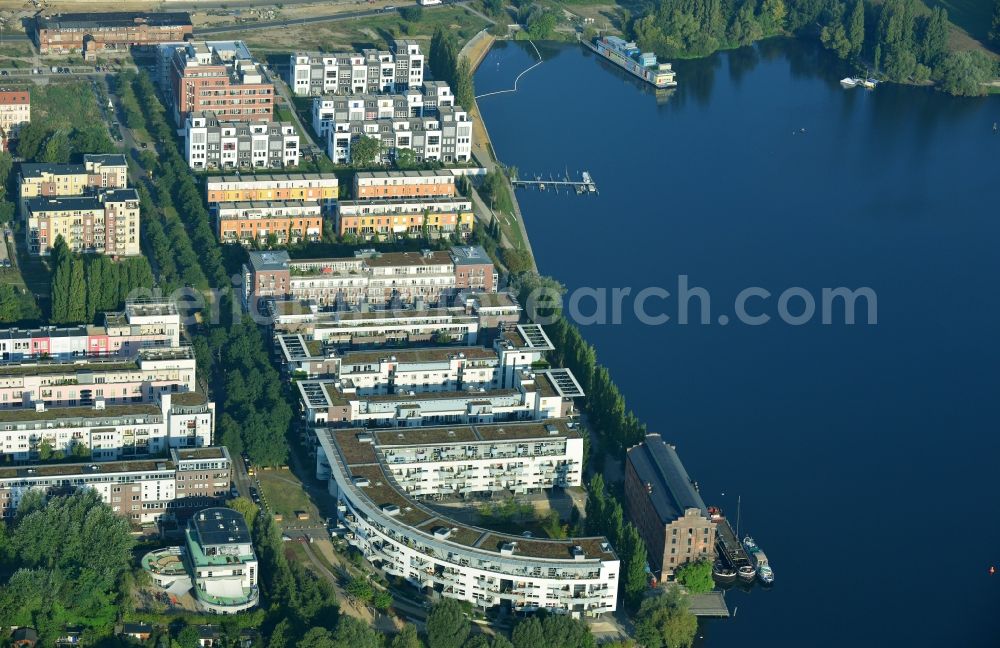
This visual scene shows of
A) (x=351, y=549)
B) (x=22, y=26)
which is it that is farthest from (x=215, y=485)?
(x=22, y=26)

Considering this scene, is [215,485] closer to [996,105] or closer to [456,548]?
[456,548]

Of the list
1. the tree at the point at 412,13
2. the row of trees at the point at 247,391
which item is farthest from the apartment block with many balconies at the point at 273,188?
the tree at the point at 412,13

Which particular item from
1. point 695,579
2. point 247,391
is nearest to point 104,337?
point 247,391

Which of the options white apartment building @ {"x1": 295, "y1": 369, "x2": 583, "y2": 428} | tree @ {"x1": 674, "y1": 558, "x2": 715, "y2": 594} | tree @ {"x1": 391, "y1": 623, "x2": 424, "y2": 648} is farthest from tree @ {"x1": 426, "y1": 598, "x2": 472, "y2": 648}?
white apartment building @ {"x1": 295, "y1": 369, "x2": 583, "y2": 428}

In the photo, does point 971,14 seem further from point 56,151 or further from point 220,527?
point 220,527

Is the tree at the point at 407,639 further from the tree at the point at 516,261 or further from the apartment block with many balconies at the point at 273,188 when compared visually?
the apartment block with many balconies at the point at 273,188

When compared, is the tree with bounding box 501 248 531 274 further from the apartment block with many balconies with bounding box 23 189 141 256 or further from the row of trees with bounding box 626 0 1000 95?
the row of trees with bounding box 626 0 1000 95

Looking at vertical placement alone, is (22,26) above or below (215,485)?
above
